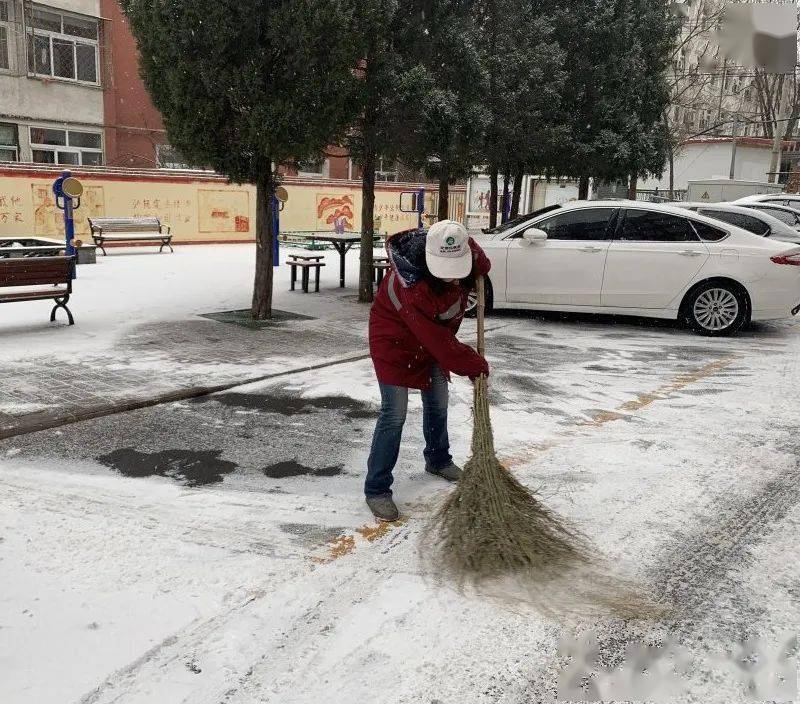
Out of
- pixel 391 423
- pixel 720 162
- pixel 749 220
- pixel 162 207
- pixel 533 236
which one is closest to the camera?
pixel 391 423

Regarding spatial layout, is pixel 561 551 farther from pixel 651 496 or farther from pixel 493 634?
pixel 651 496

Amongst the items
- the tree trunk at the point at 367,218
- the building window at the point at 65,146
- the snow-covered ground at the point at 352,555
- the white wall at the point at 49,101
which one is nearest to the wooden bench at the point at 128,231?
the building window at the point at 65,146

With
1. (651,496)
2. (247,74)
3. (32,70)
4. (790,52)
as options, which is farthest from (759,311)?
(32,70)

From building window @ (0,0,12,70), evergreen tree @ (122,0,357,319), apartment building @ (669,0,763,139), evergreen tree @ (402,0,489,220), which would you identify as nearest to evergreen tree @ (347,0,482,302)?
evergreen tree @ (402,0,489,220)

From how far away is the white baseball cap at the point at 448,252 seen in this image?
340 cm

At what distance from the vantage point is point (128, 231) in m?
18.2

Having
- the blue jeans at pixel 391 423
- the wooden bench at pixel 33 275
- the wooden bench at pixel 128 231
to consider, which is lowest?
the blue jeans at pixel 391 423

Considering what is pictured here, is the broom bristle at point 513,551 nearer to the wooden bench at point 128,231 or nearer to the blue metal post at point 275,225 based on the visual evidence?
the blue metal post at point 275,225

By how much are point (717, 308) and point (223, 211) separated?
15.6 meters

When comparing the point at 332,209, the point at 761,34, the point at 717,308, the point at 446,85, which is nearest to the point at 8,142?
the point at 332,209

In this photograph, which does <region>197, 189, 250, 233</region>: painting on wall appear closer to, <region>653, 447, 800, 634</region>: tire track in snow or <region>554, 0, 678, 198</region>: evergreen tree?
<region>554, 0, 678, 198</region>: evergreen tree

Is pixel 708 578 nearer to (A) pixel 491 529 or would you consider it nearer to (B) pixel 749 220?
(A) pixel 491 529

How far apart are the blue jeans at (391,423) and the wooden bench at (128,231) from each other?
1492 centimetres

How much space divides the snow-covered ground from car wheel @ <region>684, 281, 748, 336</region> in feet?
9.31
